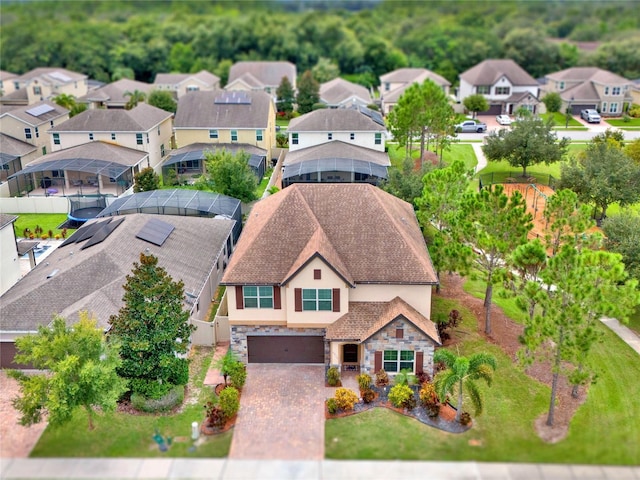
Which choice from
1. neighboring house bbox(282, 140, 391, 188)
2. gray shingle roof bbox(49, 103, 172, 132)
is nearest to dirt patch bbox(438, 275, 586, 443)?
neighboring house bbox(282, 140, 391, 188)

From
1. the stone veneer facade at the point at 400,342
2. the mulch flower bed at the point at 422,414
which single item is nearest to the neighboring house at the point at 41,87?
the stone veneer facade at the point at 400,342

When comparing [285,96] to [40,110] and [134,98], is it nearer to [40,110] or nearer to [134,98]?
[134,98]

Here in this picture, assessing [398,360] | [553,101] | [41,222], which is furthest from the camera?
[553,101]

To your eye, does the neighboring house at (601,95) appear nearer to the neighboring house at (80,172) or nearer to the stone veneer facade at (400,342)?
the neighboring house at (80,172)

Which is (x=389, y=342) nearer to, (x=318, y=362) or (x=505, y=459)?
(x=318, y=362)

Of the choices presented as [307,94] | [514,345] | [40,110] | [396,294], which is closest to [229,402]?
[396,294]

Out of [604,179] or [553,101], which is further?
[553,101]

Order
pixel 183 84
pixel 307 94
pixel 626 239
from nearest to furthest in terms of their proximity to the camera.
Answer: pixel 626 239
pixel 307 94
pixel 183 84

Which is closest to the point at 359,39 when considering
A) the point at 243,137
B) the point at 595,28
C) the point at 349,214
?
the point at 595,28
